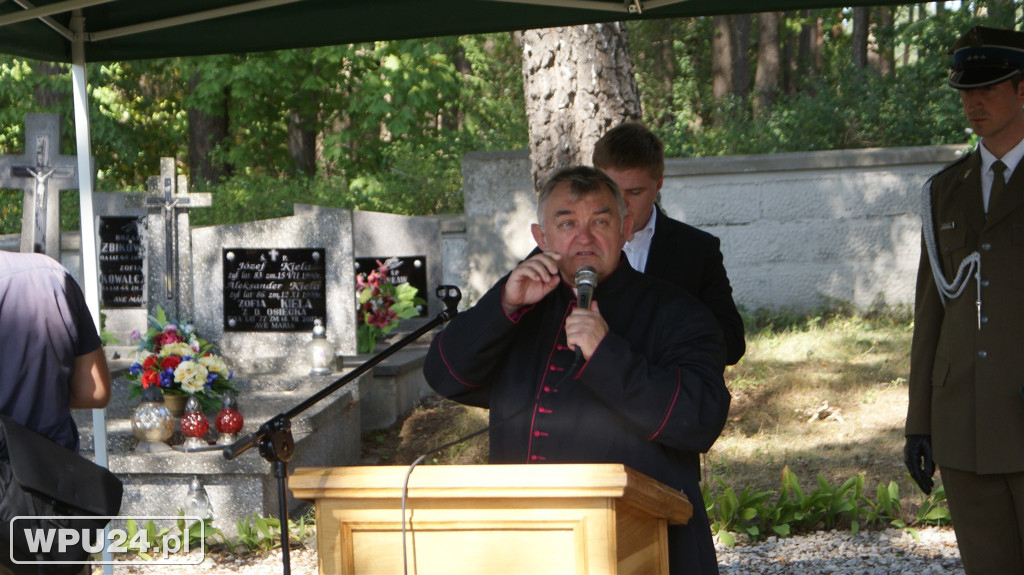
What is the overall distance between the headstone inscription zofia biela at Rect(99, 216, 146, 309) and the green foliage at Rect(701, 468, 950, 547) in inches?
289

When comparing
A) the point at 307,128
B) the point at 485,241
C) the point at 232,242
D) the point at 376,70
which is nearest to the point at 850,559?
the point at 232,242

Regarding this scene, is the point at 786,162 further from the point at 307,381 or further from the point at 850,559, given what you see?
the point at 850,559

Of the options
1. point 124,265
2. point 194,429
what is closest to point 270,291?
point 194,429

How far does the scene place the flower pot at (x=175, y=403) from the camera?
711 cm

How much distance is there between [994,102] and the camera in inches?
131

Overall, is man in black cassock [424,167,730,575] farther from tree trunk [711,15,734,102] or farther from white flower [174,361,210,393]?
tree trunk [711,15,734,102]

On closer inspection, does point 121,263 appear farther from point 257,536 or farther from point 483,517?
point 483,517

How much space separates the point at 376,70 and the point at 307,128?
3.10 meters

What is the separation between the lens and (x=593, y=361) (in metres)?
2.46

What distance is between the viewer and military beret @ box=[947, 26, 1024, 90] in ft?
10.9

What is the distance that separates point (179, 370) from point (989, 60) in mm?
5265

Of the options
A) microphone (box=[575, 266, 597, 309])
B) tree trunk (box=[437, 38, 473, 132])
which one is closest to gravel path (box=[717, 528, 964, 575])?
microphone (box=[575, 266, 597, 309])

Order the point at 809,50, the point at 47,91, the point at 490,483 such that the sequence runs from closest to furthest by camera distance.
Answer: the point at 490,483
the point at 47,91
the point at 809,50

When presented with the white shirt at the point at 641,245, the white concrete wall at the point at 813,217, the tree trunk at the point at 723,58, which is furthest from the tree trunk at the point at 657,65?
the white shirt at the point at 641,245
